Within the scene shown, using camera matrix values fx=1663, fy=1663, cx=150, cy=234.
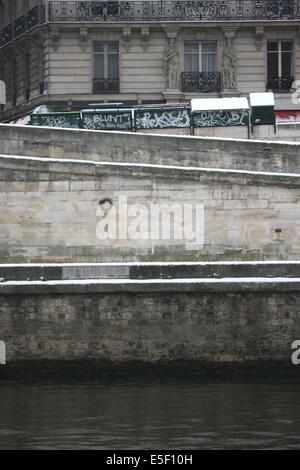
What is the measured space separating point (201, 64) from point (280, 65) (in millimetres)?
2706

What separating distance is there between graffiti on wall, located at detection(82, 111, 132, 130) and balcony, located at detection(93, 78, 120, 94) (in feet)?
27.2

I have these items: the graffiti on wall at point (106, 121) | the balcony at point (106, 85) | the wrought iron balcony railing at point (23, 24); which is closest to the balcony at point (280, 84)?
the balcony at point (106, 85)

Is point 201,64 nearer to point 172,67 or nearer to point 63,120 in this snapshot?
point 172,67

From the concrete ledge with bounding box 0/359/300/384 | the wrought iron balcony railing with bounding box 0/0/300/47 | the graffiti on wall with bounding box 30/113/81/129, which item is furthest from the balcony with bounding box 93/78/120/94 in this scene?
the concrete ledge with bounding box 0/359/300/384

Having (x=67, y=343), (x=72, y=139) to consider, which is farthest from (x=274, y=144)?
(x=67, y=343)

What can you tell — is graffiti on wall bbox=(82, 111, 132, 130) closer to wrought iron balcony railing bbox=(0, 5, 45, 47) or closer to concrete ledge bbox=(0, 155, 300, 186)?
concrete ledge bbox=(0, 155, 300, 186)

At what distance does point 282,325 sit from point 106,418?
8434 mm

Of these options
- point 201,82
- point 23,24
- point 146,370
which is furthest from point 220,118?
point 23,24

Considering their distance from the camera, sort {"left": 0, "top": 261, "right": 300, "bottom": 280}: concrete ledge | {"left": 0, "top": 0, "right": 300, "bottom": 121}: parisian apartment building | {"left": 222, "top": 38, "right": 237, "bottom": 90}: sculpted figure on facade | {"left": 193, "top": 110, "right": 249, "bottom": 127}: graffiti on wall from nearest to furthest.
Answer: {"left": 0, "top": 261, "right": 300, "bottom": 280}: concrete ledge < {"left": 193, "top": 110, "right": 249, "bottom": 127}: graffiti on wall < {"left": 0, "top": 0, "right": 300, "bottom": 121}: parisian apartment building < {"left": 222, "top": 38, "right": 237, "bottom": 90}: sculpted figure on facade

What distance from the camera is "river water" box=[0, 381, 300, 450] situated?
28984mm

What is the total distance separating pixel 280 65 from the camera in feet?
187

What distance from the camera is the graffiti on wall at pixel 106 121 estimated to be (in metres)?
48.6

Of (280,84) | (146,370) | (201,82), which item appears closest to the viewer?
(146,370)

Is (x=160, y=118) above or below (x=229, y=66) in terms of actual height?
below
